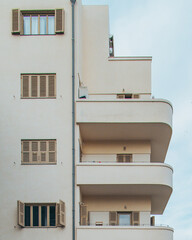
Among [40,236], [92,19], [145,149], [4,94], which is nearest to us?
[40,236]

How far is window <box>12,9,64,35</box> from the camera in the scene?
3288 centimetres

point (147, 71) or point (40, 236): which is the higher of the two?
point (147, 71)

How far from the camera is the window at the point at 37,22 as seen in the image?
108ft

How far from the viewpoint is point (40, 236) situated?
98.9ft

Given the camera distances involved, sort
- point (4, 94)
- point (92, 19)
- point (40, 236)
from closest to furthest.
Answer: point (40, 236) < point (4, 94) < point (92, 19)

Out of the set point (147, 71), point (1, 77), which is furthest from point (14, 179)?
point (147, 71)

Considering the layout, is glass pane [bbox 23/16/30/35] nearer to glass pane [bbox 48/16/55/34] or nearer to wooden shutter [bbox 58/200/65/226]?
glass pane [bbox 48/16/55/34]

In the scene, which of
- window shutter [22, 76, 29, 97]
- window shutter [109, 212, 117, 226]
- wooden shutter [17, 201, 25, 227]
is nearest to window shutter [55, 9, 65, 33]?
window shutter [22, 76, 29, 97]

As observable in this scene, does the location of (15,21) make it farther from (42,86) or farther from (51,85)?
(51,85)

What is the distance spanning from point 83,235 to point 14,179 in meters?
4.84

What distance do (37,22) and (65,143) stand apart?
24.7 feet

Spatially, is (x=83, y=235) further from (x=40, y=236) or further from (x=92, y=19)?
(x=92, y=19)

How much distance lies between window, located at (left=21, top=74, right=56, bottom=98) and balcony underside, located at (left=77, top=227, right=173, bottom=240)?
7.86m

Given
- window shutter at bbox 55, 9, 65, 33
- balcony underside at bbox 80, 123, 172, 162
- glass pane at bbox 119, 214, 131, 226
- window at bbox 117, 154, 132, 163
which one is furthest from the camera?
window at bbox 117, 154, 132, 163
